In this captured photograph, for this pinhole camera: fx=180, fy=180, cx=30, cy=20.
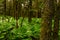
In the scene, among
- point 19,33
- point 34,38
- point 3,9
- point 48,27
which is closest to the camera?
point 48,27

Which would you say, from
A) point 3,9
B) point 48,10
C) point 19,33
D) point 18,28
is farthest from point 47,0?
point 3,9

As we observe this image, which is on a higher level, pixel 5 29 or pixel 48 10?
pixel 48 10

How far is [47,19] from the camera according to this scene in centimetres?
573

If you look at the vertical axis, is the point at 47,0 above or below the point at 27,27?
above

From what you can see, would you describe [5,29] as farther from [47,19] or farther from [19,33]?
[47,19]

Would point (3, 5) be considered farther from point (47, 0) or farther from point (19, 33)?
point (47, 0)

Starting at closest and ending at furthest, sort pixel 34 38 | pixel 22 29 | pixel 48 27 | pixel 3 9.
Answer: pixel 48 27 → pixel 34 38 → pixel 22 29 → pixel 3 9

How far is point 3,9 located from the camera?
18.8 metres

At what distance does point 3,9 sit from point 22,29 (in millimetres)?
7347

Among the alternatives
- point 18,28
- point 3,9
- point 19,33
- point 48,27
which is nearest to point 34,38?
point 19,33

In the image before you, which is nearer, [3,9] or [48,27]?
[48,27]

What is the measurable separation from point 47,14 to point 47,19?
6.3 inches

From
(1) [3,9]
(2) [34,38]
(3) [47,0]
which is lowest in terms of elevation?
(2) [34,38]

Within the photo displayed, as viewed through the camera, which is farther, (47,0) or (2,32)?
Answer: (2,32)
